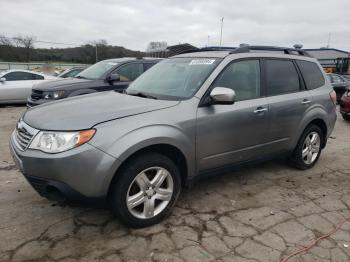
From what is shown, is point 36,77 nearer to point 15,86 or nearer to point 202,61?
point 15,86

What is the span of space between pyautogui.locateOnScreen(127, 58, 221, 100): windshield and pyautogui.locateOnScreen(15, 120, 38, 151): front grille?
1293 mm

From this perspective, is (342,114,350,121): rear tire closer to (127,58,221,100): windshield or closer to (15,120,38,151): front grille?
(127,58,221,100): windshield

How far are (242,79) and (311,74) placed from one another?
1551 millimetres

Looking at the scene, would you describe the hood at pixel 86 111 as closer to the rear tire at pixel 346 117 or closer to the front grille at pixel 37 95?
the front grille at pixel 37 95

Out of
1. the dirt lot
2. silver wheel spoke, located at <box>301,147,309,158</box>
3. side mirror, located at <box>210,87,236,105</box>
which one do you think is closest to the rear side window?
silver wheel spoke, located at <box>301,147,309,158</box>

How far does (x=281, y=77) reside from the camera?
4355 mm

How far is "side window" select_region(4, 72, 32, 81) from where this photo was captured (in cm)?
1149

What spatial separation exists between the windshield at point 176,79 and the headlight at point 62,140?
1.07 m

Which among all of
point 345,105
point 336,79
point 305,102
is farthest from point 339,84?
point 305,102

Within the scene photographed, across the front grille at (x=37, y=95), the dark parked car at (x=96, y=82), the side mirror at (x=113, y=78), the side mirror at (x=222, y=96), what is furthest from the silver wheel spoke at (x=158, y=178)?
the front grille at (x=37, y=95)

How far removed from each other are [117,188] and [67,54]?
4351 cm

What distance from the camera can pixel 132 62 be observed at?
26.0 feet

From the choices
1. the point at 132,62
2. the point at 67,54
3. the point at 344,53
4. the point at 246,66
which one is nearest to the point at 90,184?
the point at 246,66

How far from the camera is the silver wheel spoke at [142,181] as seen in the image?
303 cm
